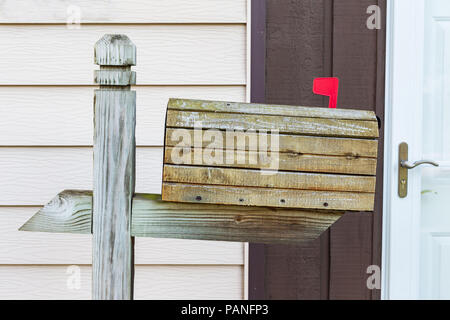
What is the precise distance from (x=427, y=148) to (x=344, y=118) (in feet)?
3.70

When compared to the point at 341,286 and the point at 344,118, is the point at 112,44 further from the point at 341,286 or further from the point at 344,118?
the point at 341,286

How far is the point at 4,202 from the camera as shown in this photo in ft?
6.63

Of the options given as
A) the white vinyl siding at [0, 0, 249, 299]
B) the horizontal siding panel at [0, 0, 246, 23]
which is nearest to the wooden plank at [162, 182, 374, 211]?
the white vinyl siding at [0, 0, 249, 299]

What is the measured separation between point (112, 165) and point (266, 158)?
13.2 inches

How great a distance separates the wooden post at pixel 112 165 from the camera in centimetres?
118

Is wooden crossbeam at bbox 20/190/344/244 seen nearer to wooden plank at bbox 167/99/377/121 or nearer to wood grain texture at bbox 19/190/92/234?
wood grain texture at bbox 19/190/92/234

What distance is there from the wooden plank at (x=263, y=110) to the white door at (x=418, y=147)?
38.9 inches

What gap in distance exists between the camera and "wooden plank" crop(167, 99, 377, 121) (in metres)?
1.17

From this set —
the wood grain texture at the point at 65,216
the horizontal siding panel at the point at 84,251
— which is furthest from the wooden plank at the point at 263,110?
the horizontal siding panel at the point at 84,251

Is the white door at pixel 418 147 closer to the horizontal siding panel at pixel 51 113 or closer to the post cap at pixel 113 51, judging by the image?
the horizontal siding panel at pixel 51 113

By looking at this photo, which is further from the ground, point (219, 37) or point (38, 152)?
point (219, 37)

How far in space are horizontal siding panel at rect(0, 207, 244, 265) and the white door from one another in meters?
0.63

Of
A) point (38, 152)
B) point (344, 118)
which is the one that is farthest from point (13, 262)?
point (344, 118)
